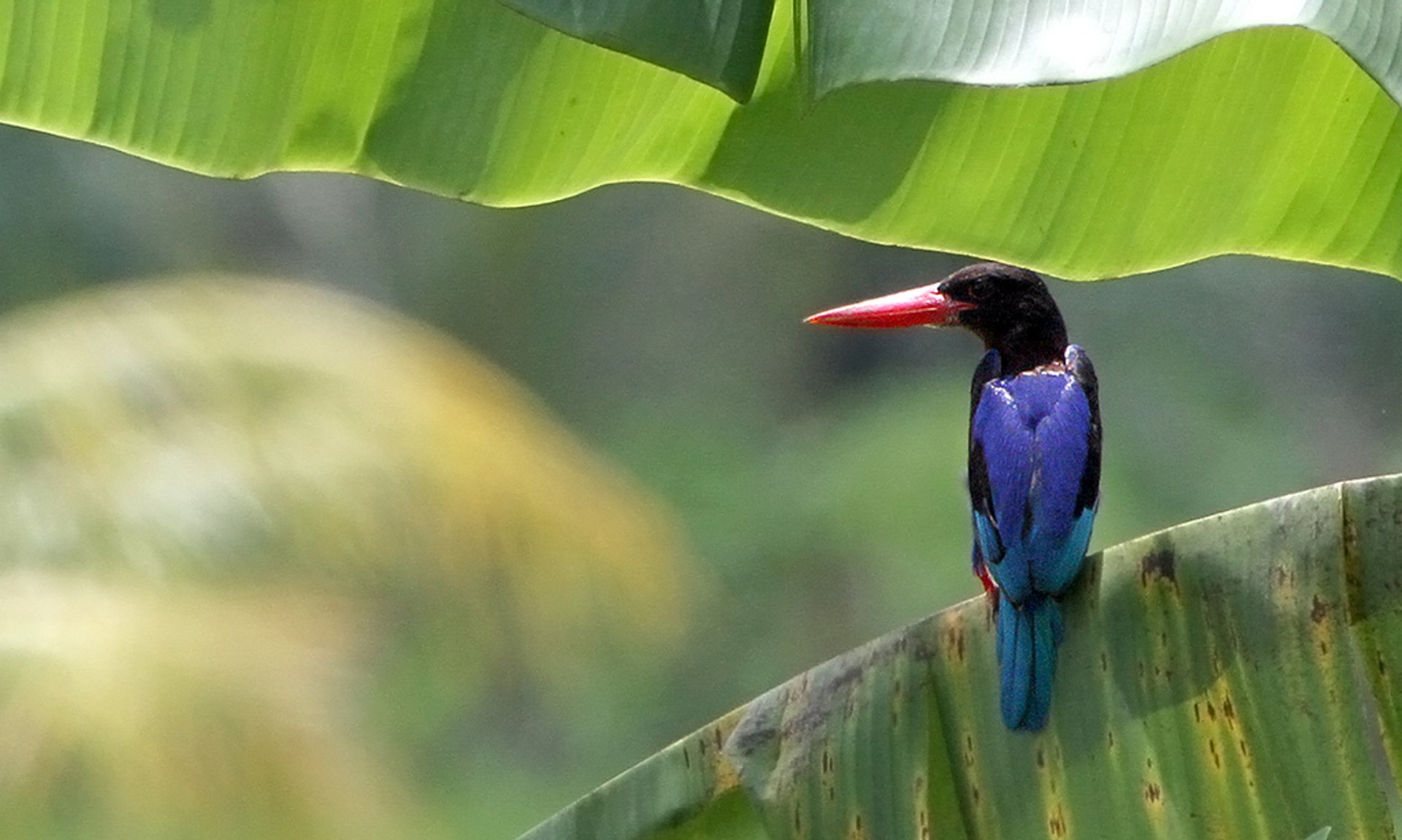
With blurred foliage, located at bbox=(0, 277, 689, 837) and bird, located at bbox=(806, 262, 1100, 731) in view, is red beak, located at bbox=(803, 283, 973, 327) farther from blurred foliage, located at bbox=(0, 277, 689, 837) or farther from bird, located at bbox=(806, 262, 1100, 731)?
blurred foliage, located at bbox=(0, 277, 689, 837)

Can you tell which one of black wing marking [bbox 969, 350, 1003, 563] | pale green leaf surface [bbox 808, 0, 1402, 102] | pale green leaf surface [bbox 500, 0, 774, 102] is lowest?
black wing marking [bbox 969, 350, 1003, 563]

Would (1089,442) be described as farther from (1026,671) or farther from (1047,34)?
(1047,34)

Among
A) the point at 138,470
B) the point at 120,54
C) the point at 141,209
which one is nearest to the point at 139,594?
the point at 138,470

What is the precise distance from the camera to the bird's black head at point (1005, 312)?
274cm

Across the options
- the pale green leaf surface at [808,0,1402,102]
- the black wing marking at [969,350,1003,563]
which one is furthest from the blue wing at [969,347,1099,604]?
the pale green leaf surface at [808,0,1402,102]

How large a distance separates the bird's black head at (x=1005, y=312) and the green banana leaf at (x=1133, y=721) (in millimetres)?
819

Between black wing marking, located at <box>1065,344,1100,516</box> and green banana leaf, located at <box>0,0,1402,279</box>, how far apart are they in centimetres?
22

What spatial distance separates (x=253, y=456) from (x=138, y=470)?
0.27 metres

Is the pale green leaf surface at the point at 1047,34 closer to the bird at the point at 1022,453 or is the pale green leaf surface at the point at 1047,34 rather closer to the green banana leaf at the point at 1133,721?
the green banana leaf at the point at 1133,721

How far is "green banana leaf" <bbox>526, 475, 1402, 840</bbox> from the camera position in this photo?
1.77 meters

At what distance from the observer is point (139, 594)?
450cm

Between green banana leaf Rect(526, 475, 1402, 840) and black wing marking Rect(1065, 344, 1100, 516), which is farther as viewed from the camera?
black wing marking Rect(1065, 344, 1100, 516)

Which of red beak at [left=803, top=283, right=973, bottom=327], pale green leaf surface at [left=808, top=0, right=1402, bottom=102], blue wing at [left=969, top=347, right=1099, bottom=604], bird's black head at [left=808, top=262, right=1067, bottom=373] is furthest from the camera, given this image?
bird's black head at [left=808, top=262, right=1067, bottom=373]

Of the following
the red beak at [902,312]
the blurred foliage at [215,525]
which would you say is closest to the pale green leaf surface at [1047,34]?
the red beak at [902,312]
